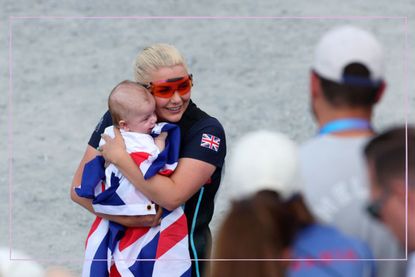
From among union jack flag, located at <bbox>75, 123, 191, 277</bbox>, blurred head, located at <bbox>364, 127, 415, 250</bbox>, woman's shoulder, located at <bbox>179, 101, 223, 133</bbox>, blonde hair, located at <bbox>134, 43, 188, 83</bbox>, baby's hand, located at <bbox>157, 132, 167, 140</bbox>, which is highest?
blurred head, located at <bbox>364, 127, 415, 250</bbox>

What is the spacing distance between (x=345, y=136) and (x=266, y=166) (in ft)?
0.73

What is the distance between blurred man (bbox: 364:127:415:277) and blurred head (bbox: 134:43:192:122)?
4.32ft

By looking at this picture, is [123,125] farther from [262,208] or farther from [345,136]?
[262,208]

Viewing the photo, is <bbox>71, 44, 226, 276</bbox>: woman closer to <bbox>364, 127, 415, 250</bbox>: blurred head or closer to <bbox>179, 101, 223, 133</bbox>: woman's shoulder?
<bbox>179, 101, 223, 133</bbox>: woman's shoulder

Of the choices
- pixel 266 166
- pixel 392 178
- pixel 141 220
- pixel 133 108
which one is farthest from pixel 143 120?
pixel 392 178

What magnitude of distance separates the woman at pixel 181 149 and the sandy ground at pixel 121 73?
2.23 m

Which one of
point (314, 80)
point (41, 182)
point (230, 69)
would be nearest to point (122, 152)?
point (314, 80)

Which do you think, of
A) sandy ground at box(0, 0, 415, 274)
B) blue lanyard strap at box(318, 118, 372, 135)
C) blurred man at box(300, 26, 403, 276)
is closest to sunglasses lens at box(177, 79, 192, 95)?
blurred man at box(300, 26, 403, 276)

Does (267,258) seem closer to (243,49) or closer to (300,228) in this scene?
(300,228)

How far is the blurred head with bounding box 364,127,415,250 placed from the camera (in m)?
2.50

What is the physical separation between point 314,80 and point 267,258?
526 mm

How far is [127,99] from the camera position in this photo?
3.77m

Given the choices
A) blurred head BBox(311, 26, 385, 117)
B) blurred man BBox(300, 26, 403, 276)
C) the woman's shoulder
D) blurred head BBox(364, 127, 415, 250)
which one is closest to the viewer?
blurred head BBox(364, 127, 415, 250)

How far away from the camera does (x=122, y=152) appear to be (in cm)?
378
